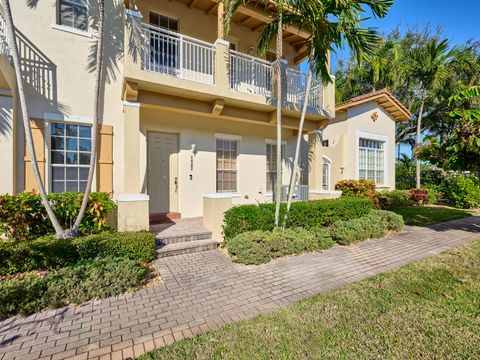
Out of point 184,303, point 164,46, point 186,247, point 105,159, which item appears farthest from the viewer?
point 164,46

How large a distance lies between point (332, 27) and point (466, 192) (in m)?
13.7

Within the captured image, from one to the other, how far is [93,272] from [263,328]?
3.01 m

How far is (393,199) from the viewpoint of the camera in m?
13.9

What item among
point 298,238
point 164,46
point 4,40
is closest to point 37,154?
point 4,40

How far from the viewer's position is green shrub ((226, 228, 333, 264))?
5613 millimetres

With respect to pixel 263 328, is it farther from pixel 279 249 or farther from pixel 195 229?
pixel 195 229

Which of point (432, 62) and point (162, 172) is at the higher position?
point (432, 62)

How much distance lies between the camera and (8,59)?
588cm

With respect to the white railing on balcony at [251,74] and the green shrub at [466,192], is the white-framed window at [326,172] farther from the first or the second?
the green shrub at [466,192]

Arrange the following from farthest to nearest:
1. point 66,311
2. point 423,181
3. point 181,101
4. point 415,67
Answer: point 423,181, point 415,67, point 181,101, point 66,311

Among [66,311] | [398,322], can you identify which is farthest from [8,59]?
[398,322]

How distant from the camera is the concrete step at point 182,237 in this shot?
6.23 m

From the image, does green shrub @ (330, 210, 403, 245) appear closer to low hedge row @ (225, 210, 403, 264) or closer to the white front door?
low hedge row @ (225, 210, 403, 264)

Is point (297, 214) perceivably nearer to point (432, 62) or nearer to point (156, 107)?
point (156, 107)
